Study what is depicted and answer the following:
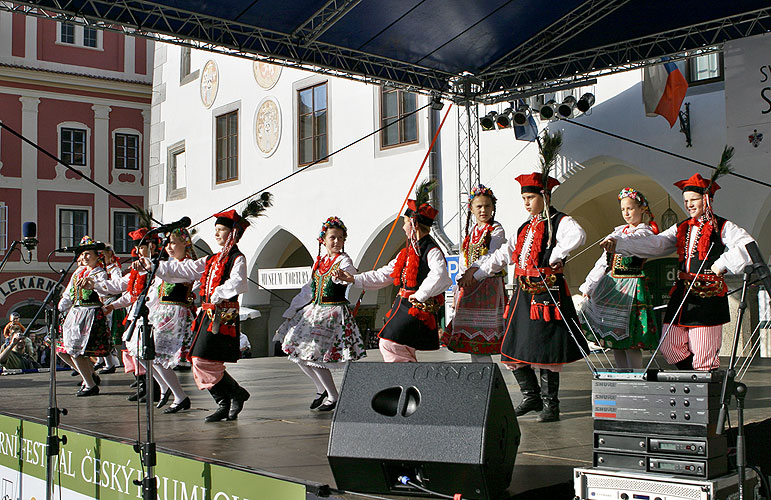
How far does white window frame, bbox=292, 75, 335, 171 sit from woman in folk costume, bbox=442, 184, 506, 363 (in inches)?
367

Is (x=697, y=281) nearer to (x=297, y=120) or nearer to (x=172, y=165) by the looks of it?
(x=297, y=120)

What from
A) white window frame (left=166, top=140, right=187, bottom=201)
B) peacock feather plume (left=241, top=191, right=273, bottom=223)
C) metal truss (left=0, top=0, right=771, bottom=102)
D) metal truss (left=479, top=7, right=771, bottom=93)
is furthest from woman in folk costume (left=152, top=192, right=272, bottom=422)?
white window frame (left=166, top=140, right=187, bottom=201)

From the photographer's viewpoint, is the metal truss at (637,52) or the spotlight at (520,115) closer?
the metal truss at (637,52)

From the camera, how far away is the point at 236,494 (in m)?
3.57

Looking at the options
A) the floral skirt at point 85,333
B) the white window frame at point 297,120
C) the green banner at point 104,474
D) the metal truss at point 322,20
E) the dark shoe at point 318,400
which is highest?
the white window frame at point 297,120

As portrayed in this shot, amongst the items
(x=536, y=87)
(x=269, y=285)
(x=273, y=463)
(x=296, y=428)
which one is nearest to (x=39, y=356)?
(x=269, y=285)

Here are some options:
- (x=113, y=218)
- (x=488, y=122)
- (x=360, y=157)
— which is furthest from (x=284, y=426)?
(x=113, y=218)

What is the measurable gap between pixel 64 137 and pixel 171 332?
18645mm

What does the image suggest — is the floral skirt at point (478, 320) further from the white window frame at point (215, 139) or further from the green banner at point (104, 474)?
the white window frame at point (215, 139)

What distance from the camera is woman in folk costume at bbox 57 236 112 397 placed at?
289 inches

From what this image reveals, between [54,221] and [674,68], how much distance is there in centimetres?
1799

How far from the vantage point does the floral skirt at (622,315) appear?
5562 millimetres

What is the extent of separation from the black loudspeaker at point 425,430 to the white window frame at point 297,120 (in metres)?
11.8

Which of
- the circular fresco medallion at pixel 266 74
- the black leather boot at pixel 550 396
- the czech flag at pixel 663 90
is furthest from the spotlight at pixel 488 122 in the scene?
the circular fresco medallion at pixel 266 74
